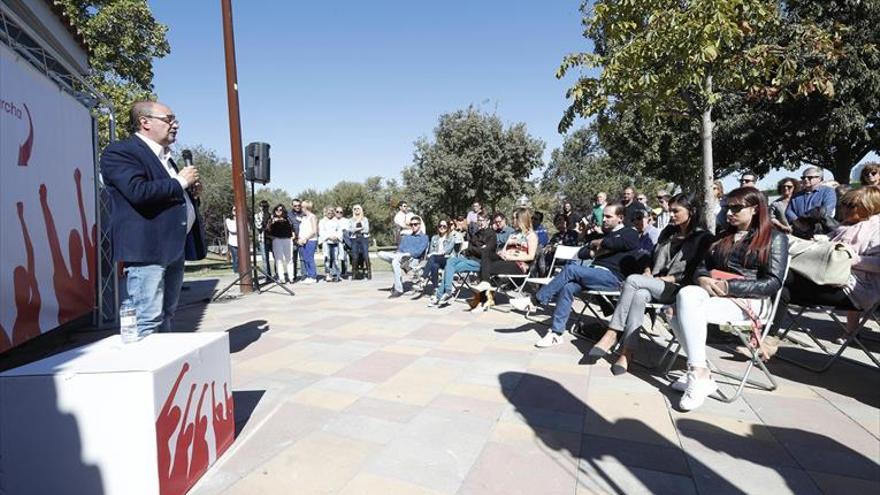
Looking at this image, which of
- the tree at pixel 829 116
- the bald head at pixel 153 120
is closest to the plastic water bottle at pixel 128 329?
the bald head at pixel 153 120

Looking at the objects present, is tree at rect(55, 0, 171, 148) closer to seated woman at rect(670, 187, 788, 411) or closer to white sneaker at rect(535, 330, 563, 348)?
white sneaker at rect(535, 330, 563, 348)

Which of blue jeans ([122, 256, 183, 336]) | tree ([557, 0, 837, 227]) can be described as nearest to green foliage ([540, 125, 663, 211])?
tree ([557, 0, 837, 227])

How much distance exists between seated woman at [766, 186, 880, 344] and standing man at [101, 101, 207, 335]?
4.27 metres

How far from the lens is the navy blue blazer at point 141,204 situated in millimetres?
2531

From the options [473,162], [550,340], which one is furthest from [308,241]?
[473,162]

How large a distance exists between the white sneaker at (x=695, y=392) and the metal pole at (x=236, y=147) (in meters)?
7.30

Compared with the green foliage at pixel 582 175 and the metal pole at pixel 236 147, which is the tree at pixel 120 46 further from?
the green foliage at pixel 582 175

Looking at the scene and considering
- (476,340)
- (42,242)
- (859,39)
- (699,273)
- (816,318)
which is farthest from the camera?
(859,39)

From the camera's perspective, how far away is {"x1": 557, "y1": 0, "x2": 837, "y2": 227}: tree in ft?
17.3

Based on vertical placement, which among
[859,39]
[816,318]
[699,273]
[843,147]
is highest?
[859,39]

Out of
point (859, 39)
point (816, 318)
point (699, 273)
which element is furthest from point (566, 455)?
point (859, 39)

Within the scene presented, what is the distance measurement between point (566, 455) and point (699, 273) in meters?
1.90

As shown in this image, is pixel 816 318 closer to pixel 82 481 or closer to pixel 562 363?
pixel 562 363

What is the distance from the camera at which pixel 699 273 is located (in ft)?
11.1
